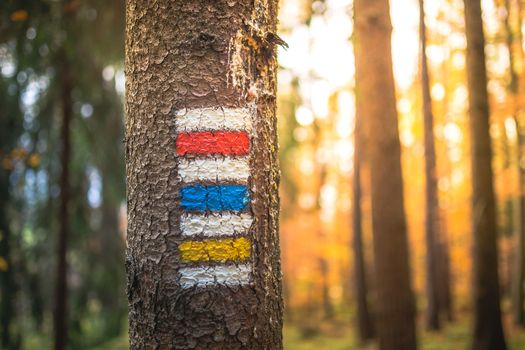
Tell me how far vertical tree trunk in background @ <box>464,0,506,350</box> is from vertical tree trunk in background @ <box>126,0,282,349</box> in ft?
20.2

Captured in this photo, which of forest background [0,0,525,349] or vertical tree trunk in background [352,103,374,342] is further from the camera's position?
vertical tree trunk in background [352,103,374,342]

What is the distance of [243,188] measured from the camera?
139 centimetres

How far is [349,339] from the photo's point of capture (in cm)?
1345

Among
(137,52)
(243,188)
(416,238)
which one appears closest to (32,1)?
(137,52)

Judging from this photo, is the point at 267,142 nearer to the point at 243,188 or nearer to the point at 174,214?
the point at 243,188

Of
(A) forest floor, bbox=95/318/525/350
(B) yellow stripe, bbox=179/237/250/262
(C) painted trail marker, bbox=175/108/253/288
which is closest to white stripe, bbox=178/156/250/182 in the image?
(C) painted trail marker, bbox=175/108/253/288

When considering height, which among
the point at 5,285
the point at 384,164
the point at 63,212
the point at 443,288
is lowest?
the point at 443,288

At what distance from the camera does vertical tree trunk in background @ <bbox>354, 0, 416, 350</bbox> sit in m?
4.61

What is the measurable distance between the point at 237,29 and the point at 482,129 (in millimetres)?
6254

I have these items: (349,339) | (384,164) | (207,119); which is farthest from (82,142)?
(349,339)

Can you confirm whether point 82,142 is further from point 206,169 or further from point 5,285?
point 206,169

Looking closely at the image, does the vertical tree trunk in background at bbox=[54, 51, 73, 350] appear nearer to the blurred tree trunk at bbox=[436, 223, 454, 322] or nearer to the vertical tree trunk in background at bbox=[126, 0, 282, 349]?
the vertical tree trunk in background at bbox=[126, 0, 282, 349]

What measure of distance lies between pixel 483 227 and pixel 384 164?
2999 mm

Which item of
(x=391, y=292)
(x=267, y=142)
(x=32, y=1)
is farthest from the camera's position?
(x=32, y=1)
